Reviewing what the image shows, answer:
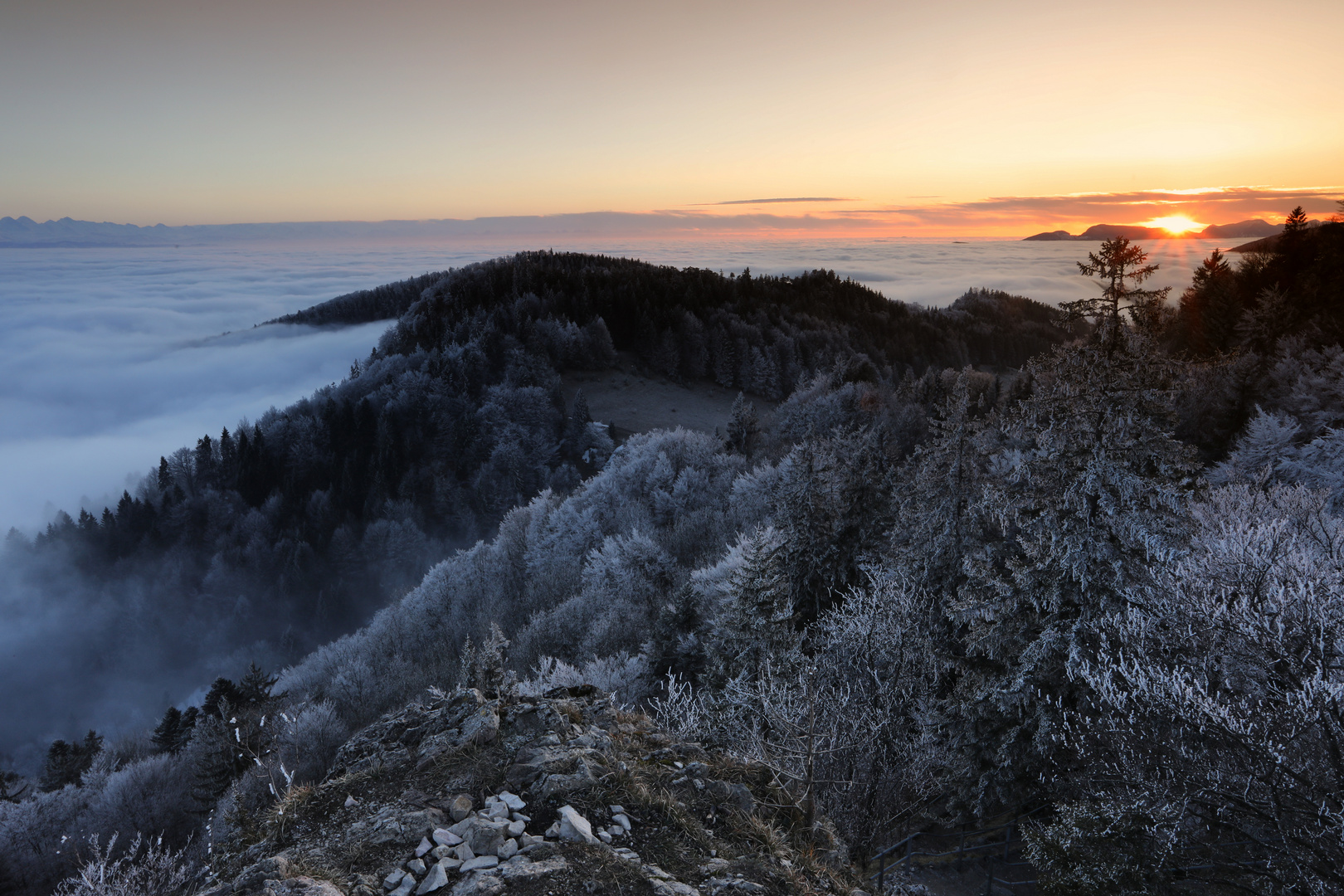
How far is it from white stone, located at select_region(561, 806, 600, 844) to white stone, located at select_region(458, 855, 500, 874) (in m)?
0.71

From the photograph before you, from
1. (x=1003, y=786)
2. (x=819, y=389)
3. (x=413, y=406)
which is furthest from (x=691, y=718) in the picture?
(x=413, y=406)

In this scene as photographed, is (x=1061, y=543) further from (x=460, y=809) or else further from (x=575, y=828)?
(x=460, y=809)

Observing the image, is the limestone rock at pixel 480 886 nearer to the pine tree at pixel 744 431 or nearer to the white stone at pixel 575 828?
the white stone at pixel 575 828

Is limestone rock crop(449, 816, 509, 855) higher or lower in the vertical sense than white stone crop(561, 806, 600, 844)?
higher

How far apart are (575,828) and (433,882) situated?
4.52 feet

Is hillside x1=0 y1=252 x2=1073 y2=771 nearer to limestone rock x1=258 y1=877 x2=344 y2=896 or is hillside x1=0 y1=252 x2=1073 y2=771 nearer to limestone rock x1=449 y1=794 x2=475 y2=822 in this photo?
limestone rock x1=449 y1=794 x2=475 y2=822

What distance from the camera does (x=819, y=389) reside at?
82.1 metres

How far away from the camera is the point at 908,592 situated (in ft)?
70.1

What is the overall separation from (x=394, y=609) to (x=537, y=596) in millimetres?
16060

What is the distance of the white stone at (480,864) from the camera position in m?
6.16

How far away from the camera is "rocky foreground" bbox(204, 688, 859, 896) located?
20.1 ft

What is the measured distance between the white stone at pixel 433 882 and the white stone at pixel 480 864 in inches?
7.5

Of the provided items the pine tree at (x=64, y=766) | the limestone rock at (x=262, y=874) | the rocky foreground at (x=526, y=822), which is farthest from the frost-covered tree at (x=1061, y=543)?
the pine tree at (x=64, y=766)

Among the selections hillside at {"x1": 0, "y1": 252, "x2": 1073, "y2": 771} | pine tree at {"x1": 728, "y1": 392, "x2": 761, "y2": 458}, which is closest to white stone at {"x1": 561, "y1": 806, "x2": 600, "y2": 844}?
pine tree at {"x1": 728, "y1": 392, "x2": 761, "y2": 458}
